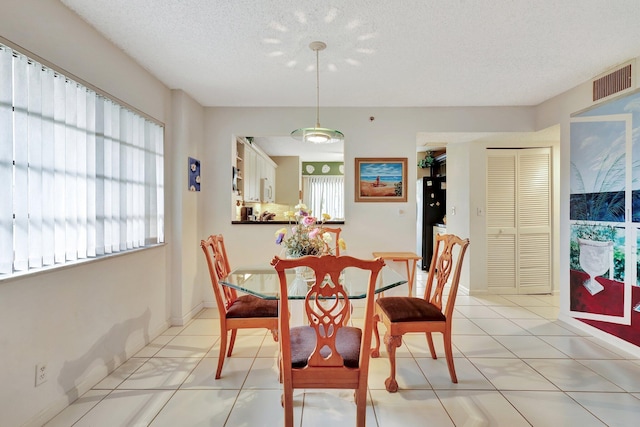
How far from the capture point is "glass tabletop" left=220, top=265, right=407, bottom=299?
1769mm

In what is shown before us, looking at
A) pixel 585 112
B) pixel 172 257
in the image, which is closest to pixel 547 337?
pixel 585 112

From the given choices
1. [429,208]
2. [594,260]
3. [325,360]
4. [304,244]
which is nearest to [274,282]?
[304,244]

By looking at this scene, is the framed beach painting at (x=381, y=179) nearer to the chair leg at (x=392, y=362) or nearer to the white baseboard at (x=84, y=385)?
the chair leg at (x=392, y=362)

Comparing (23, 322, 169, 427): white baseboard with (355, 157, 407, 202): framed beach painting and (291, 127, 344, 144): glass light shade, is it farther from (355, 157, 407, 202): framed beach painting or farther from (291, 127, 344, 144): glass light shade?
(355, 157, 407, 202): framed beach painting

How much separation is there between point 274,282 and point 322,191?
604cm

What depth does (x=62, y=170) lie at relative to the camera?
6.02 ft

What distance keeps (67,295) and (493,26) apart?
10.5 feet

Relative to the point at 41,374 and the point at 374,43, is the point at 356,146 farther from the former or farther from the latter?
the point at 41,374

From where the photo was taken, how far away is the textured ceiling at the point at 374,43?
1.90m

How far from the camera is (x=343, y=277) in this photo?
7.10 feet

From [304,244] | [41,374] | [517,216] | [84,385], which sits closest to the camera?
[41,374]

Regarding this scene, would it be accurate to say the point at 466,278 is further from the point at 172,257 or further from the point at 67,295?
the point at 67,295

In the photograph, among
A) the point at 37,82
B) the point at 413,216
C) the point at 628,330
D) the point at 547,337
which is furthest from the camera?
the point at 413,216

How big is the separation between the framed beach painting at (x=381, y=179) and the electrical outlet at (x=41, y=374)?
2.99 metres
